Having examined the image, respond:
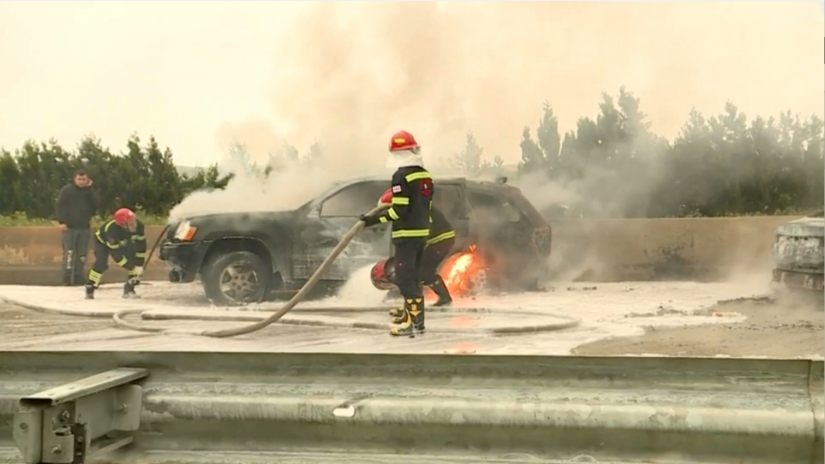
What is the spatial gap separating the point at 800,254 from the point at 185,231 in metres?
1.85

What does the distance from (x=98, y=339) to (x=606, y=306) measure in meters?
1.57

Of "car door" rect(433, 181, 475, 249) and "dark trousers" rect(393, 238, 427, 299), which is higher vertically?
"car door" rect(433, 181, 475, 249)

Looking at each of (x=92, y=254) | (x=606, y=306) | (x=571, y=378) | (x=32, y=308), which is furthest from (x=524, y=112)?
(x=32, y=308)

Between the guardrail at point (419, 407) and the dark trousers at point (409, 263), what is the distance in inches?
9.5

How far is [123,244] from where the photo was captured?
8.10 feet

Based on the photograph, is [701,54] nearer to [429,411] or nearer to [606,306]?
[606,306]

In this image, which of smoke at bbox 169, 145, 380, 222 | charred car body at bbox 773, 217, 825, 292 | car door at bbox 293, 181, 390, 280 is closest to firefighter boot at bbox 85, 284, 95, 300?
smoke at bbox 169, 145, 380, 222

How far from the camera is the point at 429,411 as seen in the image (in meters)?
2.11

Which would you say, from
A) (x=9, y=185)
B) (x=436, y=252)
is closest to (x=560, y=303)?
(x=436, y=252)

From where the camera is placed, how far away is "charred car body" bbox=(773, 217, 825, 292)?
7.45 ft

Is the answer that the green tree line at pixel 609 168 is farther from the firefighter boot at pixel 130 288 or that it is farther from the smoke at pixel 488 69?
the firefighter boot at pixel 130 288

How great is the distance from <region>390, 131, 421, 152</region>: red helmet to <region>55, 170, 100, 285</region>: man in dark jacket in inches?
37.5

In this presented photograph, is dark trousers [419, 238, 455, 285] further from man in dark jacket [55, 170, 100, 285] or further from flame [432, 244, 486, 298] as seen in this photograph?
man in dark jacket [55, 170, 100, 285]

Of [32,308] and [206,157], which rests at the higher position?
[206,157]
